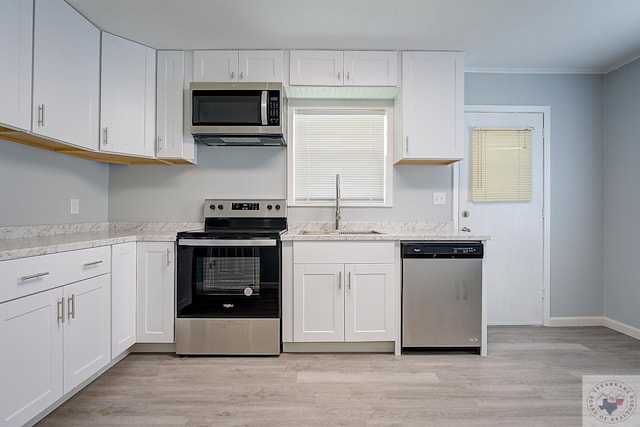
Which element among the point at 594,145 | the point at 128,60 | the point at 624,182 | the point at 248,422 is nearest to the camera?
the point at 248,422

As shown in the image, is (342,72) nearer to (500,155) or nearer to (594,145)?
(500,155)

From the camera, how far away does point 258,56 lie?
2.85 metres

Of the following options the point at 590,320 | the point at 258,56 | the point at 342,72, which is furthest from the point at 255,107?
the point at 590,320

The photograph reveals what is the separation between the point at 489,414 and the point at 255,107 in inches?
98.6

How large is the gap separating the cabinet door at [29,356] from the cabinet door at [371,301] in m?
1.76

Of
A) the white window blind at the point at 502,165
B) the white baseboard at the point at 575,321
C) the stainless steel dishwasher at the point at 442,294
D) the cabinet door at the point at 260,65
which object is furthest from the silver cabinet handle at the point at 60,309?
the white baseboard at the point at 575,321

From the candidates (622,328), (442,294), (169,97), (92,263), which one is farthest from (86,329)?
(622,328)

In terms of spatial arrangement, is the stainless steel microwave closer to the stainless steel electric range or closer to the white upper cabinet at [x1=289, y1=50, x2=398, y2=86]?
the white upper cabinet at [x1=289, y1=50, x2=398, y2=86]

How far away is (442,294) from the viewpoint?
2.62 metres

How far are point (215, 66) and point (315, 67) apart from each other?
2.64 ft

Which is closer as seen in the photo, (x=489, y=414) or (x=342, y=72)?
(x=489, y=414)

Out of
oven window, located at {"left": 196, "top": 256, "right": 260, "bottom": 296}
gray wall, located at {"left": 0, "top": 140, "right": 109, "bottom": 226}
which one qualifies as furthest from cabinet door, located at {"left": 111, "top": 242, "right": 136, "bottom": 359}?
gray wall, located at {"left": 0, "top": 140, "right": 109, "bottom": 226}

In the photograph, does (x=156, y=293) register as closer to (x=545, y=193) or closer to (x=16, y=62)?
(x=16, y=62)

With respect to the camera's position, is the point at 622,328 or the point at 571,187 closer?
the point at 622,328
